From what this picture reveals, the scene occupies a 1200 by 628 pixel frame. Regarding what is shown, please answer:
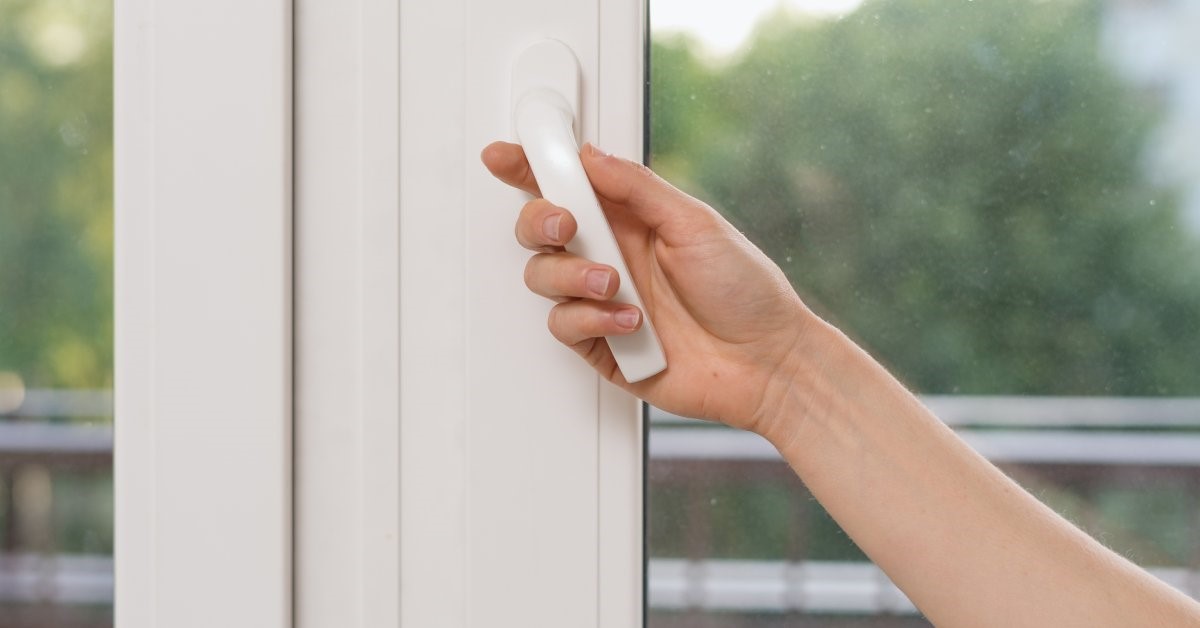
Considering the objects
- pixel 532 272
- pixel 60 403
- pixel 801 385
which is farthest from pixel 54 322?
pixel 801 385

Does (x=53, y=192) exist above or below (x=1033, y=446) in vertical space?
above

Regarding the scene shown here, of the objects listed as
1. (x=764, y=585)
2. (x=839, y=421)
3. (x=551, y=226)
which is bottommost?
(x=764, y=585)

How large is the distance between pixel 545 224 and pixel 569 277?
0.10ft

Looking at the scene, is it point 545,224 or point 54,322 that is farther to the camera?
point 54,322

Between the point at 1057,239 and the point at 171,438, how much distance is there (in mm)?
555

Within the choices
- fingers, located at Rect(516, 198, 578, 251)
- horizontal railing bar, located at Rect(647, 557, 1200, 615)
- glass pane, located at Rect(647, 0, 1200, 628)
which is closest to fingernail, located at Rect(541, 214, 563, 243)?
fingers, located at Rect(516, 198, 578, 251)

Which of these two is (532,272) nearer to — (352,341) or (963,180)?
(352,341)

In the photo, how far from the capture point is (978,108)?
2.01ft

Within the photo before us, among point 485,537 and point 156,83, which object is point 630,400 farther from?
point 156,83

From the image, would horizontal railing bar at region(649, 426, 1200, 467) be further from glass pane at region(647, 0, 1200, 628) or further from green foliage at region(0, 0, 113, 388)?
green foliage at region(0, 0, 113, 388)

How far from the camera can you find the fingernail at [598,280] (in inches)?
21.0

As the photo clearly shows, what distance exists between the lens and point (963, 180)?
615 mm

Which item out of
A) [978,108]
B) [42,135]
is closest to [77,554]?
[42,135]

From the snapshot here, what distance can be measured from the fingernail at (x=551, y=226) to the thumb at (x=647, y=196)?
0.04 meters
